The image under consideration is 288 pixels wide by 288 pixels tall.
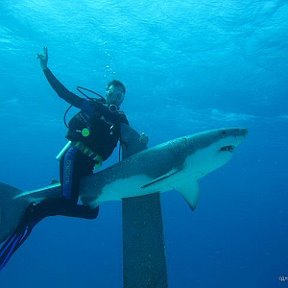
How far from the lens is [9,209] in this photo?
641 centimetres

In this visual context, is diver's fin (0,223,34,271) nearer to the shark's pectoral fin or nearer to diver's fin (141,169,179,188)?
diver's fin (141,169,179,188)

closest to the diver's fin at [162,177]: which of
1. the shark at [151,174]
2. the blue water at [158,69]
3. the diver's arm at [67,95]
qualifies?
the shark at [151,174]

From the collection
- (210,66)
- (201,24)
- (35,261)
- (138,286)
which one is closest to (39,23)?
(201,24)

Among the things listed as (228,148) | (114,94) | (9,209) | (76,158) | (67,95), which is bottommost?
(9,209)

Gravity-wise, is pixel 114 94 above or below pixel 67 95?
above

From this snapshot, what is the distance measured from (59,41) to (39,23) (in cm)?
191

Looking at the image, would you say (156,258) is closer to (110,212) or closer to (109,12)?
(109,12)

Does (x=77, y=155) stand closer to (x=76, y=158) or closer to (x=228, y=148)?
(x=76, y=158)

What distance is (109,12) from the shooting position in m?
17.5

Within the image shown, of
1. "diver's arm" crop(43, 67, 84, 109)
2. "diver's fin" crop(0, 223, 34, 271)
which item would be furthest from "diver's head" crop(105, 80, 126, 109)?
"diver's fin" crop(0, 223, 34, 271)

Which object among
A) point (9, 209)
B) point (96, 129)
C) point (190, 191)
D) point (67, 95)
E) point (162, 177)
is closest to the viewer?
point (162, 177)

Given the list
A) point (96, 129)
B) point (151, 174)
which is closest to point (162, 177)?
point (151, 174)

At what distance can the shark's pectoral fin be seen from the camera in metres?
6.82

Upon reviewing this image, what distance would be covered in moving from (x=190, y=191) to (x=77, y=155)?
2.38 m
